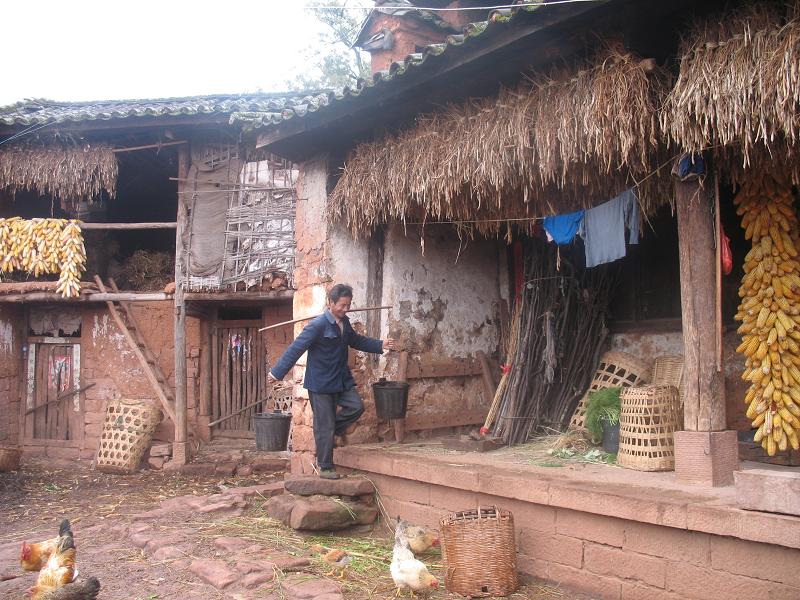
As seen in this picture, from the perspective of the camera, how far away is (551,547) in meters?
4.83

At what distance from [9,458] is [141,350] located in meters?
2.48

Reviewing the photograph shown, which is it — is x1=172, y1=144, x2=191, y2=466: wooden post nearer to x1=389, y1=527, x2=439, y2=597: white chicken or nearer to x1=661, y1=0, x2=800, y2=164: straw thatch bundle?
x1=389, y1=527, x2=439, y2=597: white chicken

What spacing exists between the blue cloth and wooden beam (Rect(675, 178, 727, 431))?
4.44ft

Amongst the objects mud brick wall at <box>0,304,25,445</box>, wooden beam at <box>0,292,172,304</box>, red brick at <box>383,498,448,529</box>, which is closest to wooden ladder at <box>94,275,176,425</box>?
wooden beam at <box>0,292,172,304</box>

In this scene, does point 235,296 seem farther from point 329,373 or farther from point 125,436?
point 329,373

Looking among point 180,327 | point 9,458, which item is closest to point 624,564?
point 180,327

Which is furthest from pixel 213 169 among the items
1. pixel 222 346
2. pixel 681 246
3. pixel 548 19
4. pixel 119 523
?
pixel 681 246

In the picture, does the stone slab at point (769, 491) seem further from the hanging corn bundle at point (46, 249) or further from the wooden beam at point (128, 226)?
the hanging corn bundle at point (46, 249)

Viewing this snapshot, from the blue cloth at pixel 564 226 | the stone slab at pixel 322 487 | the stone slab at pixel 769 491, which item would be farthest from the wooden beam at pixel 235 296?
the stone slab at pixel 769 491

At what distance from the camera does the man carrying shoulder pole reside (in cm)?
625

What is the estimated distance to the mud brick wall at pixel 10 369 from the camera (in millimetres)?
12273

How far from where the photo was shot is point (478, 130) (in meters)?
5.45

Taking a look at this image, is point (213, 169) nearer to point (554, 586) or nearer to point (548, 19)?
point (548, 19)

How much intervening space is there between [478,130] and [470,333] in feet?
9.85
